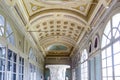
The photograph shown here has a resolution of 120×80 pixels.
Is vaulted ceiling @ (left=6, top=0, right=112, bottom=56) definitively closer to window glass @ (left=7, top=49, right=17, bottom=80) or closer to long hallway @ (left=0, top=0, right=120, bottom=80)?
long hallway @ (left=0, top=0, right=120, bottom=80)

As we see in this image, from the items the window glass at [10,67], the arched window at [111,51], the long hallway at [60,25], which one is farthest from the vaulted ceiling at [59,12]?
the window glass at [10,67]

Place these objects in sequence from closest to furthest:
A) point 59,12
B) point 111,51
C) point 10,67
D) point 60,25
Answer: point 111,51, point 10,67, point 59,12, point 60,25

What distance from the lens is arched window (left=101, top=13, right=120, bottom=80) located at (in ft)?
26.3

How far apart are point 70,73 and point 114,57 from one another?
2394cm

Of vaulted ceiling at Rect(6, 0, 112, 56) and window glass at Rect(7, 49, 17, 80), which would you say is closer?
window glass at Rect(7, 49, 17, 80)

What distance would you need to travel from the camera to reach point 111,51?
346 inches

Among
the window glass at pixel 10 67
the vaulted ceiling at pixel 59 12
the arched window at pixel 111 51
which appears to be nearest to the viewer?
the arched window at pixel 111 51

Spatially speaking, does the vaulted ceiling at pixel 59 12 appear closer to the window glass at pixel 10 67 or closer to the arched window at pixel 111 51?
the arched window at pixel 111 51

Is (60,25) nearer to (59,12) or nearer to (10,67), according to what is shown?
(59,12)

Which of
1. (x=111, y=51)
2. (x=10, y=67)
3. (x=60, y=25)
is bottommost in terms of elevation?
(x=10, y=67)

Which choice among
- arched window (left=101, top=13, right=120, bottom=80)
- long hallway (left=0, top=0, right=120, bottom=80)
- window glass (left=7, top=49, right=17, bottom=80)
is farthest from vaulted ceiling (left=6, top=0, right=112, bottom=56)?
window glass (left=7, top=49, right=17, bottom=80)

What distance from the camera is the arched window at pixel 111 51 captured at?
801 centimetres

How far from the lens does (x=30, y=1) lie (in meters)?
11.3

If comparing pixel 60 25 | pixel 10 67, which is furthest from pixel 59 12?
pixel 10 67
